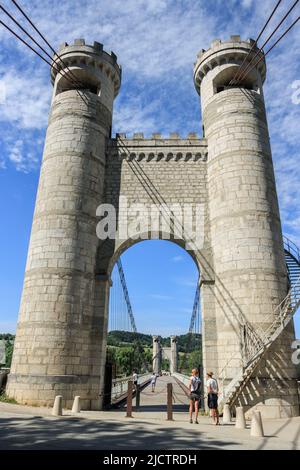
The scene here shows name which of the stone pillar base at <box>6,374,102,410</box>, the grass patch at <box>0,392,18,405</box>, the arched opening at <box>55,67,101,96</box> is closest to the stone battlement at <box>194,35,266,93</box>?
the arched opening at <box>55,67,101,96</box>

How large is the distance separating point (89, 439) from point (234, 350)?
700cm

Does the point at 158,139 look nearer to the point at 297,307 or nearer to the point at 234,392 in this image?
the point at 297,307

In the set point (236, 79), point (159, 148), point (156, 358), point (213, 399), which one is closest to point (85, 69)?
point (159, 148)

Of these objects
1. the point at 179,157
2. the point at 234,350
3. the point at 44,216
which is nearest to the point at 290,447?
the point at 234,350

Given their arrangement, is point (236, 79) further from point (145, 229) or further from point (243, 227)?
point (145, 229)

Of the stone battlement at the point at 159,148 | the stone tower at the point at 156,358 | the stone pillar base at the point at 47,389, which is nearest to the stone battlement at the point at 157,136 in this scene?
the stone battlement at the point at 159,148

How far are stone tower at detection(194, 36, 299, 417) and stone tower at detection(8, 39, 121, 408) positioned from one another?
4759mm

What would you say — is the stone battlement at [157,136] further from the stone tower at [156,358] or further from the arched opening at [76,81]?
the stone tower at [156,358]

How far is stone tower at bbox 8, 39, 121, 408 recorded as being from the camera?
464 inches

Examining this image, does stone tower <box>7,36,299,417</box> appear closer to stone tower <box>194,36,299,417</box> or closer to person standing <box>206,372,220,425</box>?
stone tower <box>194,36,299,417</box>

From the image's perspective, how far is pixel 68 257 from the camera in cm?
1304

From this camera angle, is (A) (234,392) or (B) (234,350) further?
(B) (234,350)

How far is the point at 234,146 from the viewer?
14.5 m

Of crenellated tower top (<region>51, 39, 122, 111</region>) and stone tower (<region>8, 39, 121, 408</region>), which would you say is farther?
crenellated tower top (<region>51, 39, 122, 111</region>)
